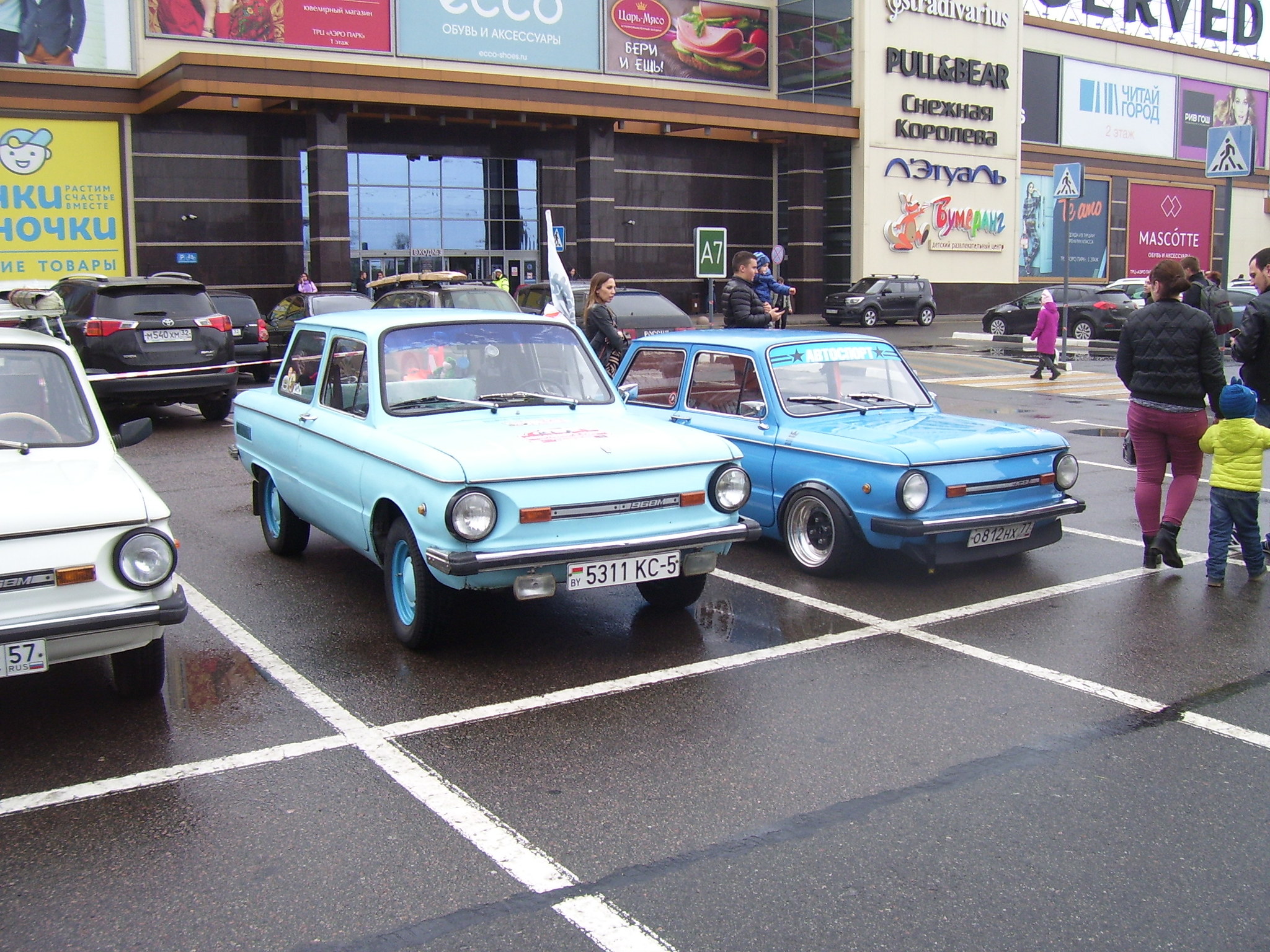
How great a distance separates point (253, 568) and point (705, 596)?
2.89 metres

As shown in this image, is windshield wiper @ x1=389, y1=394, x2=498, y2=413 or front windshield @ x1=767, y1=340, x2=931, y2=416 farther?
front windshield @ x1=767, y1=340, x2=931, y2=416

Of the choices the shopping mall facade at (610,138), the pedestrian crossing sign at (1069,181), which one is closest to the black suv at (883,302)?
the shopping mall facade at (610,138)

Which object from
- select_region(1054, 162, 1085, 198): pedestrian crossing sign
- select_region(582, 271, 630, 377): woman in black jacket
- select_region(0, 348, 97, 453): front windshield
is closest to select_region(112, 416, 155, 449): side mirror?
select_region(0, 348, 97, 453): front windshield

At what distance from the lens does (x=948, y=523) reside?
6766mm

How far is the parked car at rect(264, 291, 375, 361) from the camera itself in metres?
18.9

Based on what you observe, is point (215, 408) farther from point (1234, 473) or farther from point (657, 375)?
point (1234, 473)

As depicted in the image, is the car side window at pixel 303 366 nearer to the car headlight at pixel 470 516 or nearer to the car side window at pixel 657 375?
the car headlight at pixel 470 516

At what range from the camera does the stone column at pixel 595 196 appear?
3559cm

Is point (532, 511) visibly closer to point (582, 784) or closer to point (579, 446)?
point (579, 446)

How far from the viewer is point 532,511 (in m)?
5.39

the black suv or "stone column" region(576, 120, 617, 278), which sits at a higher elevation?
"stone column" region(576, 120, 617, 278)

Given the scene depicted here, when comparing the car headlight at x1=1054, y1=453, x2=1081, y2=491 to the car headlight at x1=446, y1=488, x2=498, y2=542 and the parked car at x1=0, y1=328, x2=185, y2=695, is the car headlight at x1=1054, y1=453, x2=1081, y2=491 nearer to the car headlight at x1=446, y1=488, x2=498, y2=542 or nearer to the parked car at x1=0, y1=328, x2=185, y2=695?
the car headlight at x1=446, y1=488, x2=498, y2=542

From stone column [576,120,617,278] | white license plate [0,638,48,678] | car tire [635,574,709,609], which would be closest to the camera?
white license plate [0,638,48,678]

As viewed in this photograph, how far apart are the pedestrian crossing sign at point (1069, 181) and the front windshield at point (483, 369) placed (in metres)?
17.3
